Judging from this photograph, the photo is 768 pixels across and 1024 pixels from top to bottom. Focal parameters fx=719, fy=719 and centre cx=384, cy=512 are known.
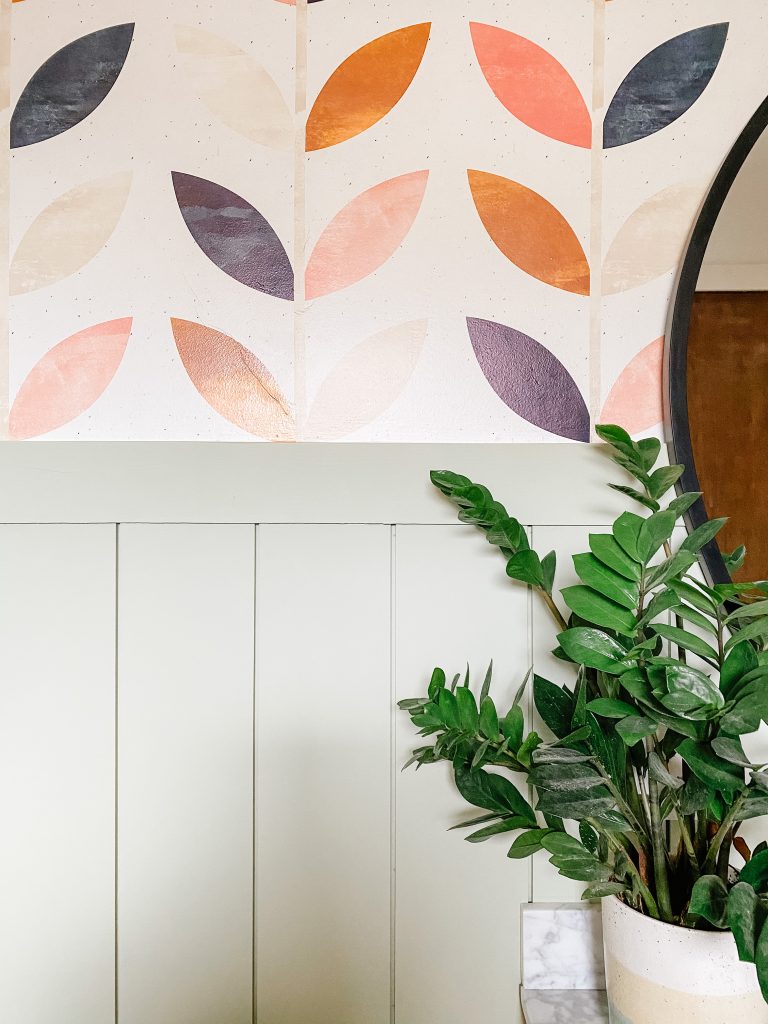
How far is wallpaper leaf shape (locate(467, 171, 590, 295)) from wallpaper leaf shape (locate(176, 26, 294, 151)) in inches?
9.4

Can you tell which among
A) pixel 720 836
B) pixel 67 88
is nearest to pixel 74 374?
pixel 67 88

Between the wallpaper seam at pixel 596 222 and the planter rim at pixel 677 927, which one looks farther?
the wallpaper seam at pixel 596 222

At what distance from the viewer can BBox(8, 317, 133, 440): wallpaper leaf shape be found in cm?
87

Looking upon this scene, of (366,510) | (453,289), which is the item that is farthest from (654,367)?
(366,510)

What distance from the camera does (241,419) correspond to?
2.85 ft

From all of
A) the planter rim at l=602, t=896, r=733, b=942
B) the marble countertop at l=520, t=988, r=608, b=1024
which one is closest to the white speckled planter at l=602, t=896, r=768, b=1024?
the planter rim at l=602, t=896, r=733, b=942

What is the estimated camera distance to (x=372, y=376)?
33.9 inches

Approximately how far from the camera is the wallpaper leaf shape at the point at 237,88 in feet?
2.81

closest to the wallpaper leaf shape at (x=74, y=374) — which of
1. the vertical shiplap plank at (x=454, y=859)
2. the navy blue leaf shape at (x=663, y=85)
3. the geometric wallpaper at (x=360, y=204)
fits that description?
the geometric wallpaper at (x=360, y=204)

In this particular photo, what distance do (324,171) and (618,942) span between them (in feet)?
2.93

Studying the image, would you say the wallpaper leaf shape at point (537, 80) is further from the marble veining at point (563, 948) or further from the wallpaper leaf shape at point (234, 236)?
the marble veining at point (563, 948)

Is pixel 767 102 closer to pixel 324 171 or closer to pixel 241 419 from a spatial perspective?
pixel 324 171

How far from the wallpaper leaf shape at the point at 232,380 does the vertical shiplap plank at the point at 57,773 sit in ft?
0.68

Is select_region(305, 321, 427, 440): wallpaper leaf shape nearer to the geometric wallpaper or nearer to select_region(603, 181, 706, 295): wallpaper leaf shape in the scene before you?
the geometric wallpaper
